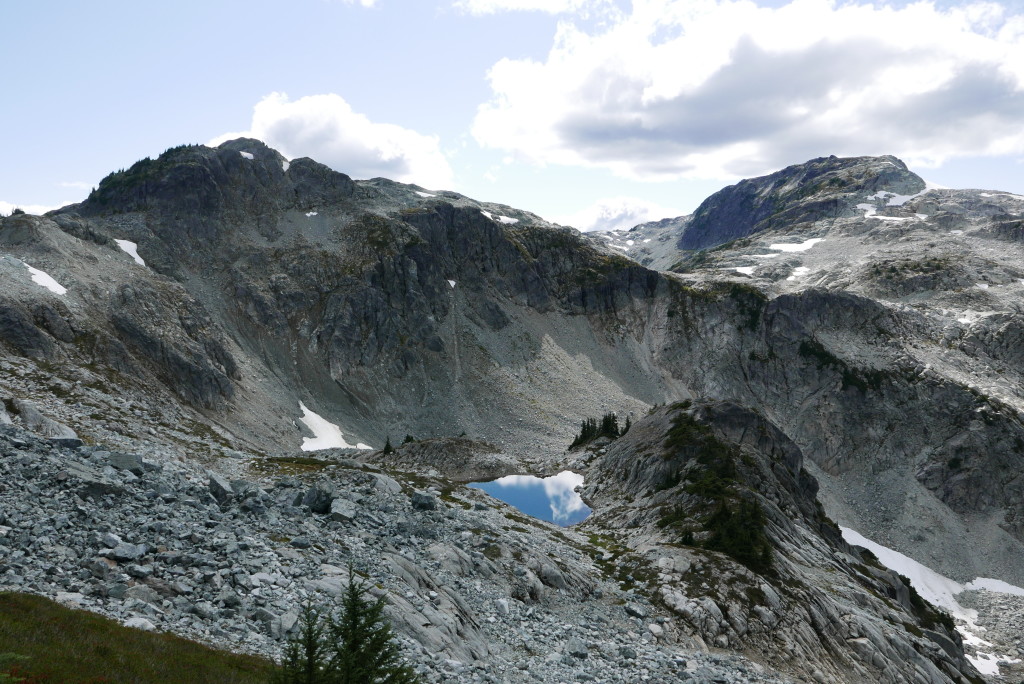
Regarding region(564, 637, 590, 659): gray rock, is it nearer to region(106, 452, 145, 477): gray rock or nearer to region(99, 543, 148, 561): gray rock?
region(99, 543, 148, 561): gray rock

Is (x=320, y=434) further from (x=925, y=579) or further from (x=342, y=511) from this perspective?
(x=925, y=579)

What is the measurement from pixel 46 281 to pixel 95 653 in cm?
10247

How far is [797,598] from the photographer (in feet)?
160

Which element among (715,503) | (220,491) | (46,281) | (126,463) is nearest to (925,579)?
(715,503)

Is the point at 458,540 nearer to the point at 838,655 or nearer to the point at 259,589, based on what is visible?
the point at 259,589

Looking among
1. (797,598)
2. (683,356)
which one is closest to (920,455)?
(683,356)

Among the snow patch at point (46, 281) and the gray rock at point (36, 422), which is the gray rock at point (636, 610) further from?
the snow patch at point (46, 281)

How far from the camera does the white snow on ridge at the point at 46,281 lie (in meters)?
95.4

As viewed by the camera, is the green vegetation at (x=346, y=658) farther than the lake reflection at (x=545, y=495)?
No

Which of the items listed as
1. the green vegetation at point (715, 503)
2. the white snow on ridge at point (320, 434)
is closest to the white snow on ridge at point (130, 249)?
the white snow on ridge at point (320, 434)

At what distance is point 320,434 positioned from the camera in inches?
4491

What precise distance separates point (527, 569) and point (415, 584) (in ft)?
41.7

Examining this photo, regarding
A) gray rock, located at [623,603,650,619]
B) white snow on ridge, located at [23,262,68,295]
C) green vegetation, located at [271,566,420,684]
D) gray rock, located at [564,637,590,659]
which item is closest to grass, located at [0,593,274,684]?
green vegetation, located at [271,566,420,684]

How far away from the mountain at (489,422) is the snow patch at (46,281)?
0.61 metres
